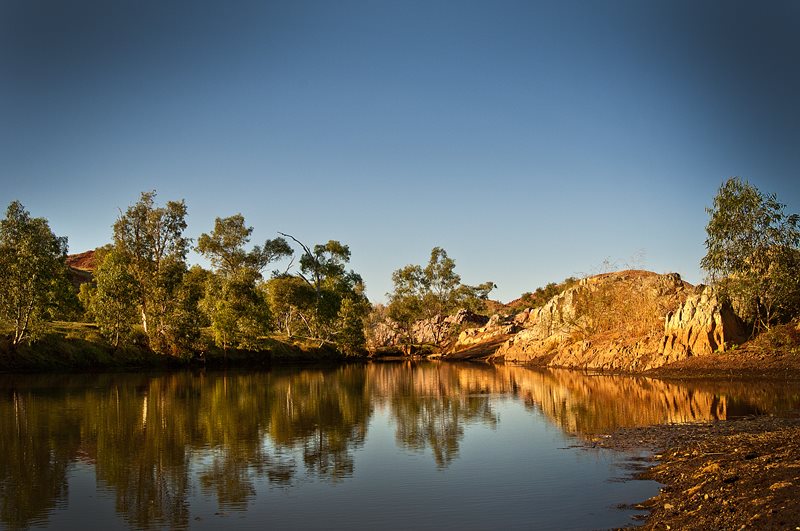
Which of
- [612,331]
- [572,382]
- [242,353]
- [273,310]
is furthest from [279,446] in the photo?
[273,310]

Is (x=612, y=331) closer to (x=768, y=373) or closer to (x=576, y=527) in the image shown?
(x=768, y=373)

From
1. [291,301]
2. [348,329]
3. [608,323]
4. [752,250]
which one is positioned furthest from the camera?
[291,301]

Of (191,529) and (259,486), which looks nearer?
(191,529)

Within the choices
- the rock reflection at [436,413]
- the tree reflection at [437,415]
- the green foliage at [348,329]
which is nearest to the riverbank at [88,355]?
Answer: the green foliage at [348,329]

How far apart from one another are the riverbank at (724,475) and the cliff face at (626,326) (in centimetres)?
2481

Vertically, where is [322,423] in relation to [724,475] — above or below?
below

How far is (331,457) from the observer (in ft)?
61.1

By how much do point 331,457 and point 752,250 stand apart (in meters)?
31.4

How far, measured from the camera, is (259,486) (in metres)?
14.9

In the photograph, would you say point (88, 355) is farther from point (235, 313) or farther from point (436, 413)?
point (436, 413)

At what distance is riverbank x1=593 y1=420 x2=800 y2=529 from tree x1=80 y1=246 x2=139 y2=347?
49.4m

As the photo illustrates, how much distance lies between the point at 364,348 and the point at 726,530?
86291 millimetres

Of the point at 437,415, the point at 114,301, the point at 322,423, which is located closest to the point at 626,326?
the point at 437,415

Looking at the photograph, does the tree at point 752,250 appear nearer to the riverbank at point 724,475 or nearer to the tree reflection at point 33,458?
the riverbank at point 724,475
